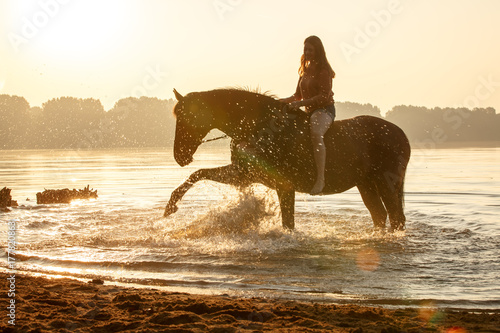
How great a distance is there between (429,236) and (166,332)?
6.20 m

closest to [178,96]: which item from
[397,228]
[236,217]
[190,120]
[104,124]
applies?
[190,120]

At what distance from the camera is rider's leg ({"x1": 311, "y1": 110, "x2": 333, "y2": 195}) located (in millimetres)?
9016

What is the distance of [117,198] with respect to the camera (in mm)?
16109

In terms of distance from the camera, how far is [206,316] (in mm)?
4844

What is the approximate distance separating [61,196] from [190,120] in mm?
Answer: 7795

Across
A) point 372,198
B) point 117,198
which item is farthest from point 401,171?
point 117,198

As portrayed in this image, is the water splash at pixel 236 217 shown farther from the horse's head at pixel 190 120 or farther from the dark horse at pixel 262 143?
the horse's head at pixel 190 120

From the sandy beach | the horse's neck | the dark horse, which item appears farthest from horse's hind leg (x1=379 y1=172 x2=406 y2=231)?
the sandy beach

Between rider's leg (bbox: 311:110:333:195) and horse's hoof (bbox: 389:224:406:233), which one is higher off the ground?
rider's leg (bbox: 311:110:333:195)

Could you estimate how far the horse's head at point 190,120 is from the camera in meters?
8.93

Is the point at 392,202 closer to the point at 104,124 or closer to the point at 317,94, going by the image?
the point at 317,94

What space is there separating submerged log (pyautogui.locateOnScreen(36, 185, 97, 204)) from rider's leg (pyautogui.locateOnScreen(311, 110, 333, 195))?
8662 millimetres

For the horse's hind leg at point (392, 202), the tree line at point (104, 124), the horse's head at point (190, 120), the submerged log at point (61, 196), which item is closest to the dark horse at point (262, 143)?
the horse's head at point (190, 120)

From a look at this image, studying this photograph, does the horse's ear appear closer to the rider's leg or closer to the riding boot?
the rider's leg
